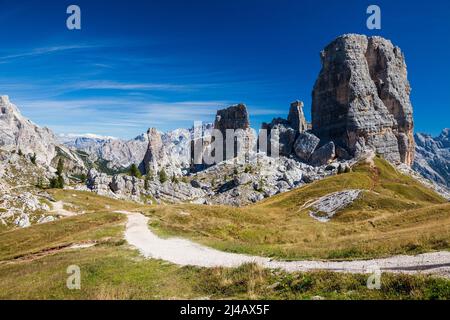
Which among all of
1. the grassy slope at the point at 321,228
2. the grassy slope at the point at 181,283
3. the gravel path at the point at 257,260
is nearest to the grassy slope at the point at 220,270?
the grassy slope at the point at 181,283

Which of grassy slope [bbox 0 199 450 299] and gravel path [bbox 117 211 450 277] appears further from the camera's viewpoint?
gravel path [bbox 117 211 450 277]

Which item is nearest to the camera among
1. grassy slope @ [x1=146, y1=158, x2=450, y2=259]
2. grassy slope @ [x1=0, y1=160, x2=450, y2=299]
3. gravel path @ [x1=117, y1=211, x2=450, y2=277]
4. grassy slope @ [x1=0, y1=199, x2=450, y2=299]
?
grassy slope @ [x1=0, y1=199, x2=450, y2=299]

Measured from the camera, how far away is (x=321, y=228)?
176 ft

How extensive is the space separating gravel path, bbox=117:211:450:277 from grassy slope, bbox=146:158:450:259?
2111 millimetres

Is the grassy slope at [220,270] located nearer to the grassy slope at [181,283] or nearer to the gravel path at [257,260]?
the grassy slope at [181,283]

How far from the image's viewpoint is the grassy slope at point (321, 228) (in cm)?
2776

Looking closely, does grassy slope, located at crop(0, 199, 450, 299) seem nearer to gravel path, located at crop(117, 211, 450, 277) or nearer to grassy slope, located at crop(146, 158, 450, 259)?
gravel path, located at crop(117, 211, 450, 277)

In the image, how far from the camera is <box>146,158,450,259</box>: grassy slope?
27.8 metres

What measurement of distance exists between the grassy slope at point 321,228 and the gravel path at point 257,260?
2111 millimetres

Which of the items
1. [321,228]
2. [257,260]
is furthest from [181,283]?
[321,228]

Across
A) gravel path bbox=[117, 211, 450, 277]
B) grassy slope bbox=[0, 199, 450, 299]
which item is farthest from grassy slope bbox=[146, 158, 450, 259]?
grassy slope bbox=[0, 199, 450, 299]

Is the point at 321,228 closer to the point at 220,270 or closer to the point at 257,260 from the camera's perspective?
the point at 257,260
